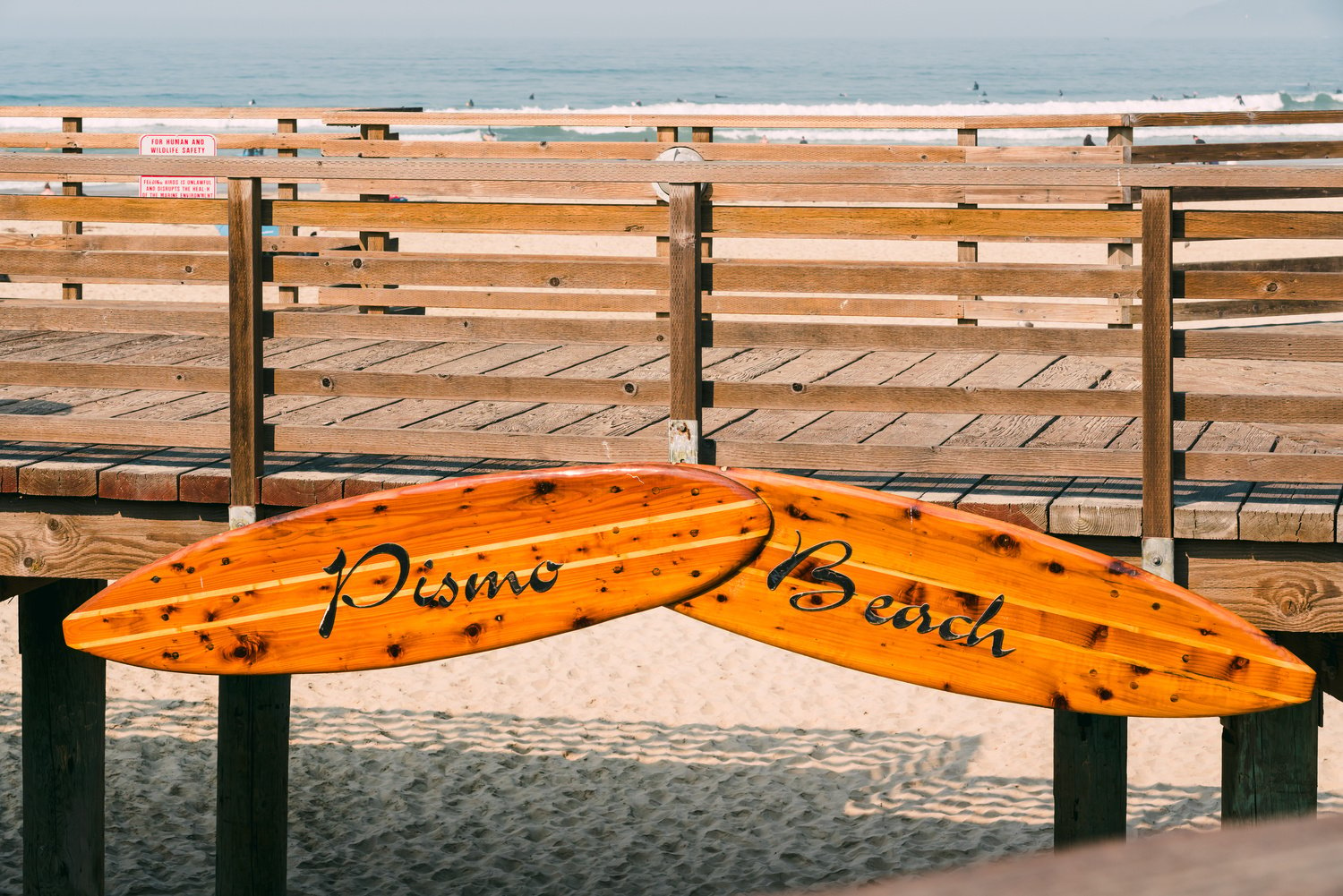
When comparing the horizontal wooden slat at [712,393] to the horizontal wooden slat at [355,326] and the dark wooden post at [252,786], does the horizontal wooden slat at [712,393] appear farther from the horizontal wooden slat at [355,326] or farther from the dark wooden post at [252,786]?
the dark wooden post at [252,786]

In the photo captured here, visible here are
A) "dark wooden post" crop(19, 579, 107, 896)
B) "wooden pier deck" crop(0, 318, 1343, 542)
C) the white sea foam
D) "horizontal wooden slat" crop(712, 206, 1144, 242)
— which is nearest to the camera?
"wooden pier deck" crop(0, 318, 1343, 542)

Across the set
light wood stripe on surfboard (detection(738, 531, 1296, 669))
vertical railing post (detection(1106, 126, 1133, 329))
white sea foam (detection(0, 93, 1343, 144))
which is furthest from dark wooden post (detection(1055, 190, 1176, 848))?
white sea foam (detection(0, 93, 1343, 144))

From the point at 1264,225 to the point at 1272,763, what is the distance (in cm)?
168

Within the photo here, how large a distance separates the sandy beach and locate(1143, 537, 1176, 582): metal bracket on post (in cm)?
379

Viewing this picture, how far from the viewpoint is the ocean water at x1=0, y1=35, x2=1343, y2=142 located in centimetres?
7131

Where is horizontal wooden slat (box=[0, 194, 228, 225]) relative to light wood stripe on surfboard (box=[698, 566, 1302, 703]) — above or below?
above

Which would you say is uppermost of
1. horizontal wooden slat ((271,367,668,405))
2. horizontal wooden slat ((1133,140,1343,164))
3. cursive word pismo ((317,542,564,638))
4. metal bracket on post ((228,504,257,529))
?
horizontal wooden slat ((1133,140,1343,164))

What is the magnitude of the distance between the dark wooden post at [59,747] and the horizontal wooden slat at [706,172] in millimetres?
2236

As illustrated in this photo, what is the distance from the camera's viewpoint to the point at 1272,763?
A: 15.0ft

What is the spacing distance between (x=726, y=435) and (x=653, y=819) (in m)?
3.76

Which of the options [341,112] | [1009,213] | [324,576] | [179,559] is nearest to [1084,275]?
[1009,213]

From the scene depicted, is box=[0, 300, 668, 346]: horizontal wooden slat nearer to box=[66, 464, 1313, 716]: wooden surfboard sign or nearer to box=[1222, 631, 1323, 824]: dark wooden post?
box=[66, 464, 1313, 716]: wooden surfboard sign

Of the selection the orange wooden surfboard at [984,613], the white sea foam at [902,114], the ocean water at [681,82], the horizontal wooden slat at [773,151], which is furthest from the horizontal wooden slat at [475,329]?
the ocean water at [681,82]

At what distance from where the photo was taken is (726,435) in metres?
5.18
